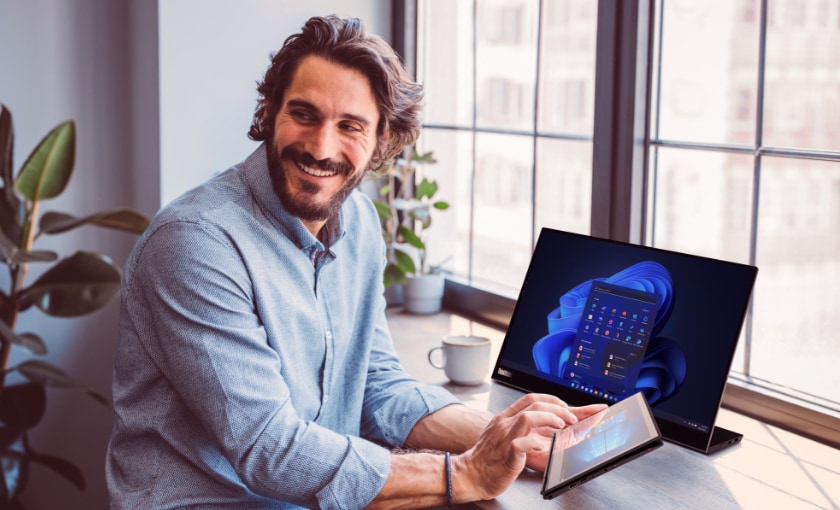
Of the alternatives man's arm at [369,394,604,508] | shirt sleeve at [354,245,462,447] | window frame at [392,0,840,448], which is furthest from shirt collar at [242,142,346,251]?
window frame at [392,0,840,448]

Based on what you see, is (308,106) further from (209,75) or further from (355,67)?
(209,75)

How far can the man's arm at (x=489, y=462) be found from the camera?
1380 millimetres

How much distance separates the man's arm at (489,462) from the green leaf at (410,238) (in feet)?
3.71

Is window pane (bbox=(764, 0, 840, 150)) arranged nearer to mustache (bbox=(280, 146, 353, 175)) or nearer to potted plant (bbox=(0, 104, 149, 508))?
mustache (bbox=(280, 146, 353, 175))

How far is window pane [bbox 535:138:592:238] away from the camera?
220 centimetres

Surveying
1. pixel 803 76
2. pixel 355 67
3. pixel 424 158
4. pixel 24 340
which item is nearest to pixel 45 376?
pixel 24 340

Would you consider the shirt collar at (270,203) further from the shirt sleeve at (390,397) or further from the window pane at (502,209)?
the window pane at (502,209)

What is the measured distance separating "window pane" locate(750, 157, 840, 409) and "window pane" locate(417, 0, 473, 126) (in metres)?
1.10

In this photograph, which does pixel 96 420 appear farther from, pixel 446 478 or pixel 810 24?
pixel 810 24

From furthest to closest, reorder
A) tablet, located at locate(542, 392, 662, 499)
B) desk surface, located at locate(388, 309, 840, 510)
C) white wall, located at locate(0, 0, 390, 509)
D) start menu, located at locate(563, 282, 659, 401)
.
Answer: white wall, located at locate(0, 0, 390, 509)
start menu, located at locate(563, 282, 659, 401)
desk surface, located at locate(388, 309, 840, 510)
tablet, located at locate(542, 392, 662, 499)

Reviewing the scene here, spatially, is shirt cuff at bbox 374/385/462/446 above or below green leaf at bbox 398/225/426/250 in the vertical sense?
below

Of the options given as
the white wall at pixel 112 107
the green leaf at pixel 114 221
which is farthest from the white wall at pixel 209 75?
the green leaf at pixel 114 221

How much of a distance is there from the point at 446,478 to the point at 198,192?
0.62 m

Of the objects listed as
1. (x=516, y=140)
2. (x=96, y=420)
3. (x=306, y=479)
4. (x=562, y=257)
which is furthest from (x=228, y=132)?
(x=306, y=479)
